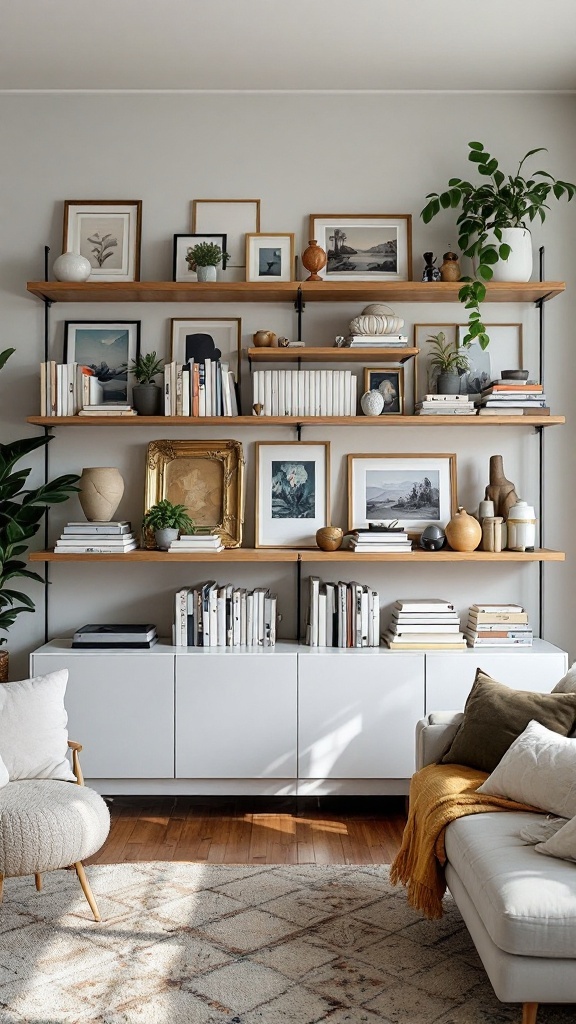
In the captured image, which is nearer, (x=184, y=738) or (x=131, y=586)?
(x=184, y=738)

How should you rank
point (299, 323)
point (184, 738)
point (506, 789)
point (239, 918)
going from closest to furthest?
1. point (506, 789)
2. point (239, 918)
3. point (184, 738)
4. point (299, 323)

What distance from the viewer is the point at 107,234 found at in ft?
13.4

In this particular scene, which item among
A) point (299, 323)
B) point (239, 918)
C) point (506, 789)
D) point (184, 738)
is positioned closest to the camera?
point (506, 789)

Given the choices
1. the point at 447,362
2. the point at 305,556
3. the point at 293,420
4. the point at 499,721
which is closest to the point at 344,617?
the point at 305,556

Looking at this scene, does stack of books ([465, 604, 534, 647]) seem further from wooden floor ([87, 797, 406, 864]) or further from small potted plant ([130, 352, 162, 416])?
small potted plant ([130, 352, 162, 416])

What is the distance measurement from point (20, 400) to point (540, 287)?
236 centimetres

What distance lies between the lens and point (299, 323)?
4.10 metres

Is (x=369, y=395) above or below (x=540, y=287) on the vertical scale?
below

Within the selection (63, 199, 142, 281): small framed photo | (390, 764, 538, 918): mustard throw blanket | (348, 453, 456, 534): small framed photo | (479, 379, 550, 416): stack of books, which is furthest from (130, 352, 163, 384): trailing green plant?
(390, 764, 538, 918): mustard throw blanket

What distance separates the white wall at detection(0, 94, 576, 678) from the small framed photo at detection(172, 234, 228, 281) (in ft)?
0.22

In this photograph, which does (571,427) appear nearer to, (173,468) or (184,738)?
(173,468)

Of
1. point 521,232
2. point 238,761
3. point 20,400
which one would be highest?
point 521,232

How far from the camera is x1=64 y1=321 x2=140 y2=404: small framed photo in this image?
409cm

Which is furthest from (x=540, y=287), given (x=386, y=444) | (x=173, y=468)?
(x=173, y=468)
